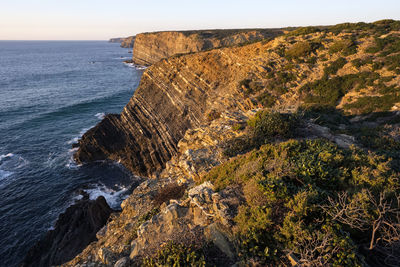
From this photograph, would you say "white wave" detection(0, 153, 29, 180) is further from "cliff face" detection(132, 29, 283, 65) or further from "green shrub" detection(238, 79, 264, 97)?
"cliff face" detection(132, 29, 283, 65)

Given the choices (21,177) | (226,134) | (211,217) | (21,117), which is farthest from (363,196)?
(21,117)

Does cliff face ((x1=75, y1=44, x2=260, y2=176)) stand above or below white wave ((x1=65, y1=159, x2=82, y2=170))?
above

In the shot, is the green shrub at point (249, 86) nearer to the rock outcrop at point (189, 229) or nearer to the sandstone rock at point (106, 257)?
the rock outcrop at point (189, 229)

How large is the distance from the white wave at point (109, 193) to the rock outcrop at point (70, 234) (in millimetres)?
2243

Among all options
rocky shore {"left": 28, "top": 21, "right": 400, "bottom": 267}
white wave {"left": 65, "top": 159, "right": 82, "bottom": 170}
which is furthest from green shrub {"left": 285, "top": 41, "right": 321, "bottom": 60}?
white wave {"left": 65, "top": 159, "right": 82, "bottom": 170}

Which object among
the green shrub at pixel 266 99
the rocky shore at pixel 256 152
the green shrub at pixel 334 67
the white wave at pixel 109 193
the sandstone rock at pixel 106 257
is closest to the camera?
the rocky shore at pixel 256 152

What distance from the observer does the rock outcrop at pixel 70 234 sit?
18.0 m

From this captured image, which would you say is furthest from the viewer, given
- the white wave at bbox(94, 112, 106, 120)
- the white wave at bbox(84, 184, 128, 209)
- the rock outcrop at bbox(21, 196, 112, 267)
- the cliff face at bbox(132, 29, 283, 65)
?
the cliff face at bbox(132, 29, 283, 65)

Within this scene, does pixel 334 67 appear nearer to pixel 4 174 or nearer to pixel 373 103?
pixel 373 103

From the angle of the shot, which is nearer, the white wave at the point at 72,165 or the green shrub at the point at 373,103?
the green shrub at the point at 373,103

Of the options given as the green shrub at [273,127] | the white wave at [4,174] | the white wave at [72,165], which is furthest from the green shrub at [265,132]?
the white wave at [4,174]

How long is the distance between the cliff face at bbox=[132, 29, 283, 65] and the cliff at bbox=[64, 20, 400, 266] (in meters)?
54.2

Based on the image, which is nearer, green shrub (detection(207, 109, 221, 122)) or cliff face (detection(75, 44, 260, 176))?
green shrub (detection(207, 109, 221, 122))

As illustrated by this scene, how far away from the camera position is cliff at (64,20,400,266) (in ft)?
18.6
